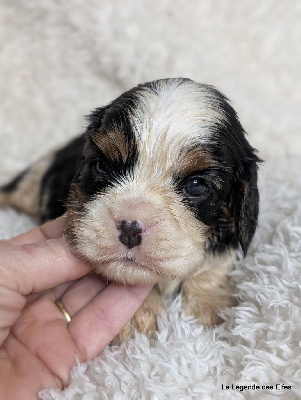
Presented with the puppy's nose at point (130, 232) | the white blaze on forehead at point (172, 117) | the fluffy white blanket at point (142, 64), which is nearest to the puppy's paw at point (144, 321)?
the puppy's nose at point (130, 232)

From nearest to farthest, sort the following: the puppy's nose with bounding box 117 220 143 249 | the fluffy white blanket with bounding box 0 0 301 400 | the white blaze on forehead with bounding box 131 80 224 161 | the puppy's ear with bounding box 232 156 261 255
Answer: the puppy's nose with bounding box 117 220 143 249, the white blaze on forehead with bounding box 131 80 224 161, the puppy's ear with bounding box 232 156 261 255, the fluffy white blanket with bounding box 0 0 301 400

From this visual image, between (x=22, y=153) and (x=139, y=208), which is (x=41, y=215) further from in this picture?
(x=139, y=208)

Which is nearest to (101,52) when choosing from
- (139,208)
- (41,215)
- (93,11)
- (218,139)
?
(93,11)

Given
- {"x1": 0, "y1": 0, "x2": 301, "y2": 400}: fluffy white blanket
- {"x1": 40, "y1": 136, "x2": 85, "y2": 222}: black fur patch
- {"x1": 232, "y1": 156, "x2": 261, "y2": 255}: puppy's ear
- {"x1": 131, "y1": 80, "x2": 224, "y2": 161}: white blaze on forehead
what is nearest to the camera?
{"x1": 131, "y1": 80, "x2": 224, "y2": 161}: white blaze on forehead

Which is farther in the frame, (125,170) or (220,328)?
(220,328)

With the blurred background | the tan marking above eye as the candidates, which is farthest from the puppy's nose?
the blurred background

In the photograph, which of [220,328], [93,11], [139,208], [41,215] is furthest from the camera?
[93,11]

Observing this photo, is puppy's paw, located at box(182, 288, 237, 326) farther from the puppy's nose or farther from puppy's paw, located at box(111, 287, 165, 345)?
the puppy's nose
